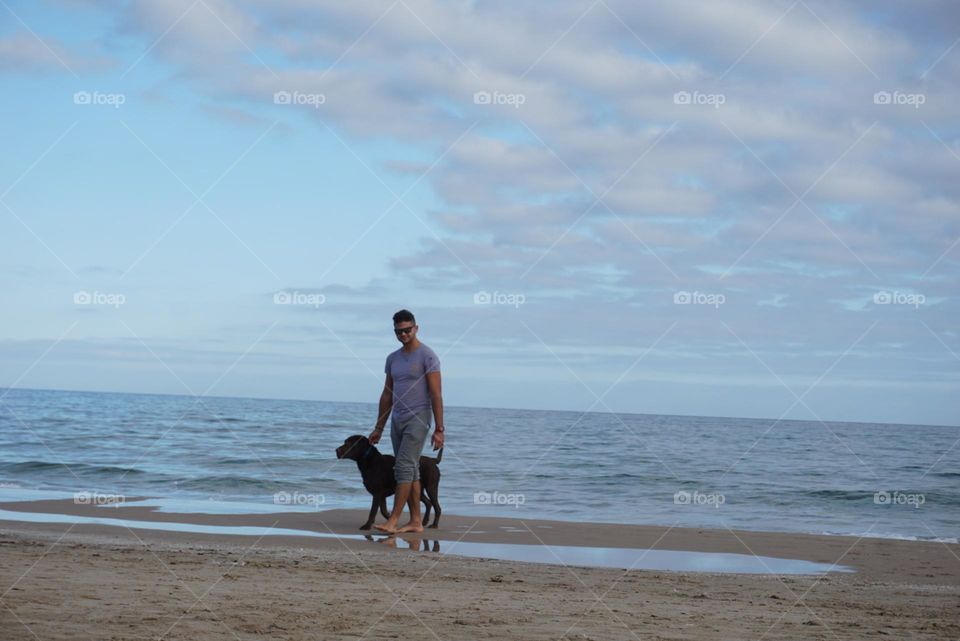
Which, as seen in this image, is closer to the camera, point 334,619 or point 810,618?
point 334,619

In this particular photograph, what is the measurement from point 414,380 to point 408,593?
299 cm

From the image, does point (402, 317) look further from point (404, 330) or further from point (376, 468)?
point (376, 468)

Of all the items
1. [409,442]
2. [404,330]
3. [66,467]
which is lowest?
[409,442]

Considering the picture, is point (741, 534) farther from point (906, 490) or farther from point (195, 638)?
point (906, 490)

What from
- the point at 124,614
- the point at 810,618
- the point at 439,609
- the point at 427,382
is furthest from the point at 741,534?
the point at 124,614

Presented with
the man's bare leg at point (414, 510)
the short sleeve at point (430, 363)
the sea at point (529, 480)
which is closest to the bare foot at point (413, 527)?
the man's bare leg at point (414, 510)

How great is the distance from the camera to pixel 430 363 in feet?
28.6

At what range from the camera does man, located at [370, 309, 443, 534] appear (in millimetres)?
8711

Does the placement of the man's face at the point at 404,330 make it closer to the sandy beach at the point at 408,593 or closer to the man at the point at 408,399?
the man at the point at 408,399

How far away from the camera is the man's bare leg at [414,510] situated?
9.32 meters

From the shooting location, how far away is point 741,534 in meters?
10.7

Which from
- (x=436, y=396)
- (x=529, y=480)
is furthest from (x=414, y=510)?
(x=529, y=480)

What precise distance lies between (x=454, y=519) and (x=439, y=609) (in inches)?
210

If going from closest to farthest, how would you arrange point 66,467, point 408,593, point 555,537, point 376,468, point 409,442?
point 408,593 < point 409,442 < point 376,468 < point 555,537 < point 66,467
